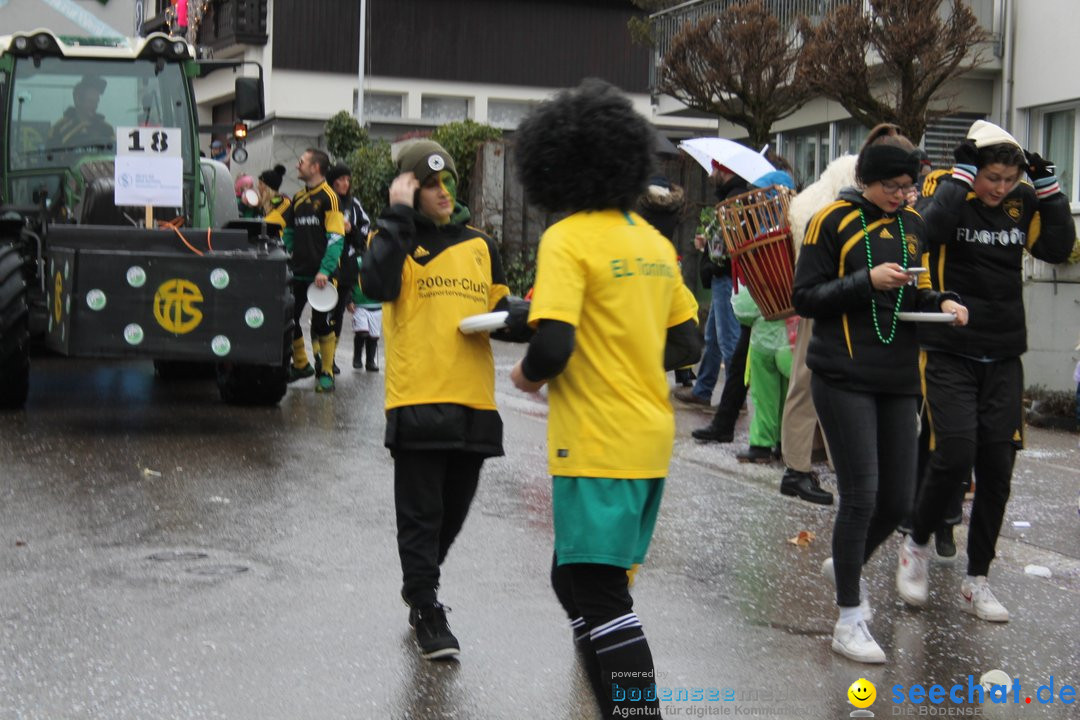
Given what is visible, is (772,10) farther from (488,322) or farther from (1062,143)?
(488,322)

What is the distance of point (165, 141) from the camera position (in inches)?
427

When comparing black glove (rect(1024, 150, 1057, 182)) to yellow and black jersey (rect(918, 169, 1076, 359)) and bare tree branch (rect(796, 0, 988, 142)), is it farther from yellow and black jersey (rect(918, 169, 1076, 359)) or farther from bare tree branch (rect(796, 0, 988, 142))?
bare tree branch (rect(796, 0, 988, 142))

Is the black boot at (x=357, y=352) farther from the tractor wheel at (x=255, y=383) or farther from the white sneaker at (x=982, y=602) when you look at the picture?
the white sneaker at (x=982, y=602)

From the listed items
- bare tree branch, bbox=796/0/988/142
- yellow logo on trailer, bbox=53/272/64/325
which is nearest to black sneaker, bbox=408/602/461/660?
yellow logo on trailer, bbox=53/272/64/325

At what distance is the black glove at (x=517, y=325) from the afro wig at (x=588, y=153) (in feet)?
1.13

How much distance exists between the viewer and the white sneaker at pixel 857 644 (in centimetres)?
536

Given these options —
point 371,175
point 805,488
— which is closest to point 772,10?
point 371,175

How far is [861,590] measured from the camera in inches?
233

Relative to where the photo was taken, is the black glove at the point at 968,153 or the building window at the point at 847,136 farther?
the building window at the point at 847,136

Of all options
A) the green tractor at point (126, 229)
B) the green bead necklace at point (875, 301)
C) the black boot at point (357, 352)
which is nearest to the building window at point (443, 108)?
the black boot at point (357, 352)

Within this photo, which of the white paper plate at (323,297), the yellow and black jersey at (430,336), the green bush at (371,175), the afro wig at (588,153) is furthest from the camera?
the green bush at (371,175)

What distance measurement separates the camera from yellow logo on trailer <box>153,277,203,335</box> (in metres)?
9.57

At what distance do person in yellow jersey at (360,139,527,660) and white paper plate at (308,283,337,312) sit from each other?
20.1ft

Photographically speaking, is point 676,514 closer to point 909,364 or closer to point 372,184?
point 909,364
